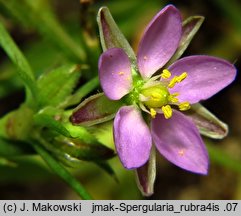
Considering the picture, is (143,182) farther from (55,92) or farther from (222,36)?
(222,36)

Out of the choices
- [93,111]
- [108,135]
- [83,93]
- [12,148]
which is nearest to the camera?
[93,111]

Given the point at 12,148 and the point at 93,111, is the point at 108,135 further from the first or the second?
the point at 93,111

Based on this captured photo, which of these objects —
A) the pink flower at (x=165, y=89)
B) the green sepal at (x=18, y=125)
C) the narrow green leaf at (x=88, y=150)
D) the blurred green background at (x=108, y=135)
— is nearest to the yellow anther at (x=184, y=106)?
the pink flower at (x=165, y=89)

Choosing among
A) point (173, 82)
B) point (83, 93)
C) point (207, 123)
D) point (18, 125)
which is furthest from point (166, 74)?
point (18, 125)

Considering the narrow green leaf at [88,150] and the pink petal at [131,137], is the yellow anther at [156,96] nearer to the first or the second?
the pink petal at [131,137]

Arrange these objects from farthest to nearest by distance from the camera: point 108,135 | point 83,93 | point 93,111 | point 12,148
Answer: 1. point 108,135
2. point 12,148
3. point 83,93
4. point 93,111

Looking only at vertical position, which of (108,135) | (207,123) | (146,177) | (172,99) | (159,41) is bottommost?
(108,135)
